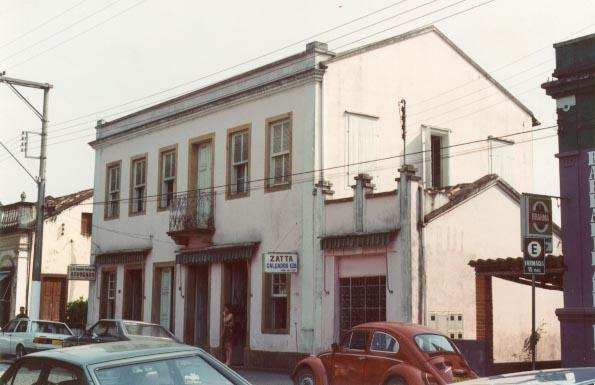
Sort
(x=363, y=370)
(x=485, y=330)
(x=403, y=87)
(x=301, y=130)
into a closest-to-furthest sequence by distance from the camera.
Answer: (x=363, y=370), (x=485, y=330), (x=301, y=130), (x=403, y=87)

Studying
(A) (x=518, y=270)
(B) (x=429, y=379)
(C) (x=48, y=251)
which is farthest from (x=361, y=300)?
(C) (x=48, y=251)

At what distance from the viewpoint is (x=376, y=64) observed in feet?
83.1

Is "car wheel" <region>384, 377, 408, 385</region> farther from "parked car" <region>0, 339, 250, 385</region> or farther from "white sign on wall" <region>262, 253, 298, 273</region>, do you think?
"white sign on wall" <region>262, 253, 298, 273</region>

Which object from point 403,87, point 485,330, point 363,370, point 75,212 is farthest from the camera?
point 75,212

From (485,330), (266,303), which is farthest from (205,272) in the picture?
(485,330)

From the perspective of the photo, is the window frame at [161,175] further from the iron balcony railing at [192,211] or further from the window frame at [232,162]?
the window frame at [232,162]

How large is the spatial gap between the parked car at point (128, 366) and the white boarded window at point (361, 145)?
17.2m

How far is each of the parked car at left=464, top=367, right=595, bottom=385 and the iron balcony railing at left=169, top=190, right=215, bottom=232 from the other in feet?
74.0

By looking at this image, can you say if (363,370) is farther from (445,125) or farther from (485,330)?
(445,125)

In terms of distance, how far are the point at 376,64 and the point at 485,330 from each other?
8.90 meters

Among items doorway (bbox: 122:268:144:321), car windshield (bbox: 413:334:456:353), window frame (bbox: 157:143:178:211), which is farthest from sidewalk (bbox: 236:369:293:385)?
doorway (bbox: 122:268:144:321)

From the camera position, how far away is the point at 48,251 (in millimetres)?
40469

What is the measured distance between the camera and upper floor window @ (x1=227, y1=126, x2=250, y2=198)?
26781 mm

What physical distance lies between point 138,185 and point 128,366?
84.5 ft
